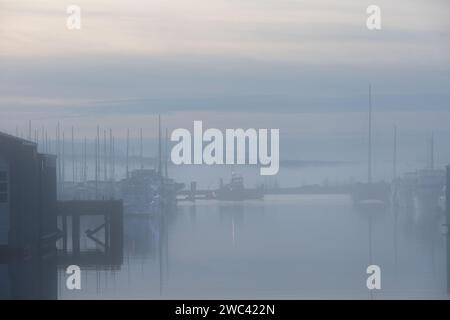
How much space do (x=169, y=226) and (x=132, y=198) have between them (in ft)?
3.74

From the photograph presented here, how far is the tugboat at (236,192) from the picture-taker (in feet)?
40.2

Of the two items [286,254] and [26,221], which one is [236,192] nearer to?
[286,254]

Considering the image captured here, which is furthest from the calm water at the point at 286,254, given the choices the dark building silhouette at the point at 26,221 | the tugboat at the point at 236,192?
the dark building silhouette at the point at 26,221

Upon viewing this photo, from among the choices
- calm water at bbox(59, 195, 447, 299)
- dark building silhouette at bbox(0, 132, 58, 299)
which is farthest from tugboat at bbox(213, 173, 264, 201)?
dark building silhouette at bbox(0, 132, 58, 299)

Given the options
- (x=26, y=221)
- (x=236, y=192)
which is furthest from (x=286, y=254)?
(x=26, y=221)

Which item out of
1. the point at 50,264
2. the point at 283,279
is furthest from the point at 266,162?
the point at 50,264

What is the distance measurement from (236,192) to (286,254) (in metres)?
0.82

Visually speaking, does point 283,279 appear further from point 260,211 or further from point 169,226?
point 169,226

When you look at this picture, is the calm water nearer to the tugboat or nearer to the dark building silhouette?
the tugboat

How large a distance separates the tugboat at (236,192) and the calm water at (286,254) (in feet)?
0.35

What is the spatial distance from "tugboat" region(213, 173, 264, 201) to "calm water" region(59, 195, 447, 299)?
0.11 meters

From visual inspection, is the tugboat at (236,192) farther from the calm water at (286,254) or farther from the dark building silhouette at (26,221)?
the dark building silhouette at (26,221)
